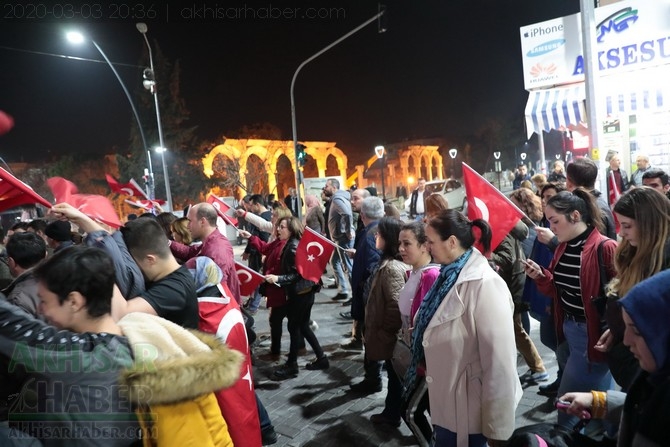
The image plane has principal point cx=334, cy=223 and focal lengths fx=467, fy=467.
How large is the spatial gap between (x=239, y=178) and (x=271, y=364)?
38.5 meters

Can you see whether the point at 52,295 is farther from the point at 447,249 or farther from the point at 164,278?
the point at 447,249

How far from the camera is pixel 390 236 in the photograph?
4531mm

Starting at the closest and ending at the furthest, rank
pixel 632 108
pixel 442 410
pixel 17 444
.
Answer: pixel 17 444 → pixel 442 410 → pixel 632 108

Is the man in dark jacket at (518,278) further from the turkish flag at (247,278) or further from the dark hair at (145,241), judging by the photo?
the dark hair at (145,241)

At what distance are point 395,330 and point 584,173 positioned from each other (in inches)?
118

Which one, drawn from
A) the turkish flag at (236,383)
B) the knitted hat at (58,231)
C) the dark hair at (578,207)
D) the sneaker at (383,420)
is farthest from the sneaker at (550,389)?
the knitted hat at (58,231)

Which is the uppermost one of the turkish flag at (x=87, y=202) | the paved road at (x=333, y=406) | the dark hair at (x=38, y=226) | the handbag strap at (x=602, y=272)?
the turkish flag at (x=87, y=202)

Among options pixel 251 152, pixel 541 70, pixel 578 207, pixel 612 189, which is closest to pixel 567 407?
pixel 578 207

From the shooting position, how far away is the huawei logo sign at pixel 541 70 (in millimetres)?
12271

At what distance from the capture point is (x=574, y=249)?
3.64 meters

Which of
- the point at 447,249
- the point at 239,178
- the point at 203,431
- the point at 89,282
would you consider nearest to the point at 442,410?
the point at 447,249

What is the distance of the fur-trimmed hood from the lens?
190 centimetres

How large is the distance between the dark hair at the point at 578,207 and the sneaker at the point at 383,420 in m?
2.45

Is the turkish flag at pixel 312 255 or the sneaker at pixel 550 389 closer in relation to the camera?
the sneaker at pixel 550 389
